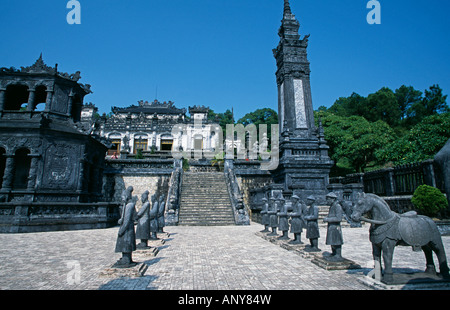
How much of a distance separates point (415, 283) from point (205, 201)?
13619mm

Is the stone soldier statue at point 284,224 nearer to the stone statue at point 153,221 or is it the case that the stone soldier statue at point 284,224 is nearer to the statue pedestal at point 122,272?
the stone statue at point 153,221

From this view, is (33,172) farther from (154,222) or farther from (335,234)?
(335,234)

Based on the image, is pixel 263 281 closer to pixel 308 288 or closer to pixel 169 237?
pixel 308 288

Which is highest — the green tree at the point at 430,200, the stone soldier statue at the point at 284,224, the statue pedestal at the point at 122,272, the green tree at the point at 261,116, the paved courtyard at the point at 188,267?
the green tree at the point at 261,116

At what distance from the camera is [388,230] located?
14.0 ft

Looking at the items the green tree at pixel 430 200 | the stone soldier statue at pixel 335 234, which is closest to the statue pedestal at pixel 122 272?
the stone soldier statue at pixel 335 234

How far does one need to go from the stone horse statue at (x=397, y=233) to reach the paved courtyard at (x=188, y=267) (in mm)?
791

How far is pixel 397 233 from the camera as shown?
4.27m

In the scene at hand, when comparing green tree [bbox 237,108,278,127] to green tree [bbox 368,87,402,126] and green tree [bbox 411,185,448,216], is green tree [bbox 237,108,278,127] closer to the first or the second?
green tree [bbox 368,87,402,126]

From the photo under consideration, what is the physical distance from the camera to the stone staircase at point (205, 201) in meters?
15.0

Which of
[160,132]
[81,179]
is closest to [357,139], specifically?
[81,179]

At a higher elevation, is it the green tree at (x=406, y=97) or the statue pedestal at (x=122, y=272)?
the green tree at (x=406, y=97)

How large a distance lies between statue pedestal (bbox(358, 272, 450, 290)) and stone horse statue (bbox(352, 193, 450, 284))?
0.09 metres
